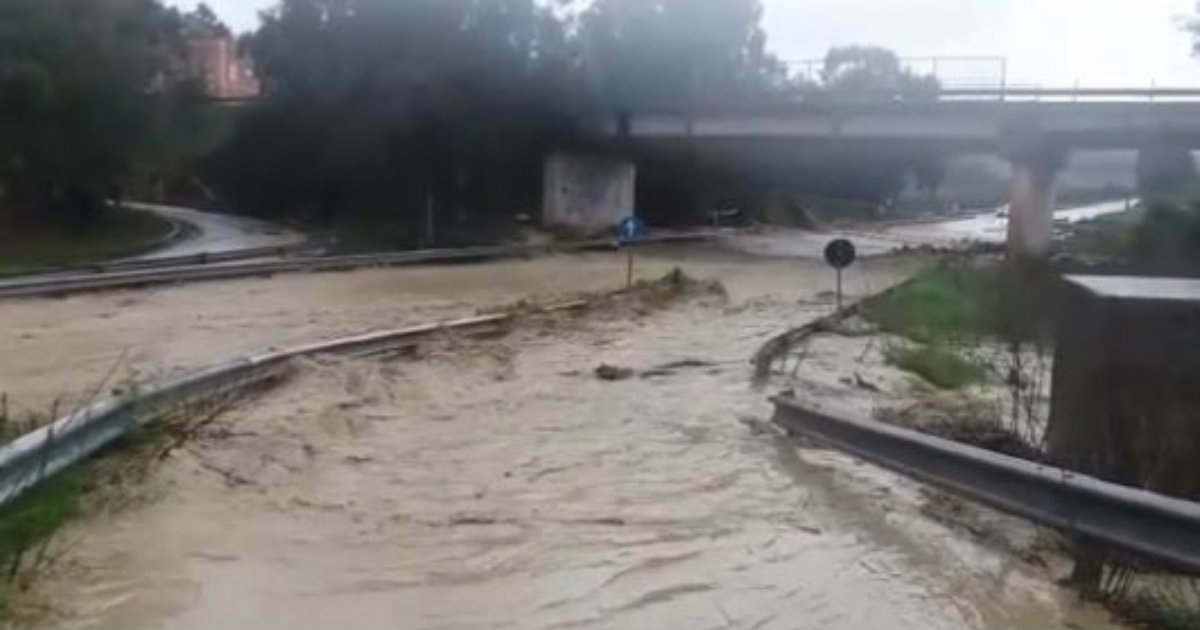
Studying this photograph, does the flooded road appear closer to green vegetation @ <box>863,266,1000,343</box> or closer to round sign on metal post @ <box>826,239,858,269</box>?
green vegetation @ <box>863,266,1000,343</box>

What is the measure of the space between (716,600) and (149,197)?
2834 inches

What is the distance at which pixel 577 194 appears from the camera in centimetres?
5869

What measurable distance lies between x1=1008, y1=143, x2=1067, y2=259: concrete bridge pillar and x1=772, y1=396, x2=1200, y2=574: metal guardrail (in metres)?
42.2

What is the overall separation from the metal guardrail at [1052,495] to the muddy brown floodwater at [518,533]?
0.34 meters

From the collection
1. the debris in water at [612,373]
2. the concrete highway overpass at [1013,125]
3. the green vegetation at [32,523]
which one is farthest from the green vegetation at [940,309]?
the concrete highway overpass at [1013,125]

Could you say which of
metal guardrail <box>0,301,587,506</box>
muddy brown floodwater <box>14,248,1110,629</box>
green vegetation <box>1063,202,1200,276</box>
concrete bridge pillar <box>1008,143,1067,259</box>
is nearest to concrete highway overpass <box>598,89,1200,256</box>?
concrete bridge pillar <box>1008,143,1067,259</box>

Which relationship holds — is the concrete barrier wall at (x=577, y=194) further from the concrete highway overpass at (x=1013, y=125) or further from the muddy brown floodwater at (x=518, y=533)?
the muddy brown floodwater at (x=518, y=533)

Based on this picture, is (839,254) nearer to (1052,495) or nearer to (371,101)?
(1052,495)

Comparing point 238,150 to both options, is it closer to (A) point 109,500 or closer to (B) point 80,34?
(B) point 80,34

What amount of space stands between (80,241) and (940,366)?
135 ft

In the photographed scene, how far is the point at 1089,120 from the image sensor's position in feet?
156

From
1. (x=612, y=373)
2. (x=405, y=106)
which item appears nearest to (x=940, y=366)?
(x=612, y=373)

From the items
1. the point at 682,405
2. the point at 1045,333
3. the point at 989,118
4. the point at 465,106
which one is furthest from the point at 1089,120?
the point at 682,405

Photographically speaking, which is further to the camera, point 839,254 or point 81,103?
point 81,103
